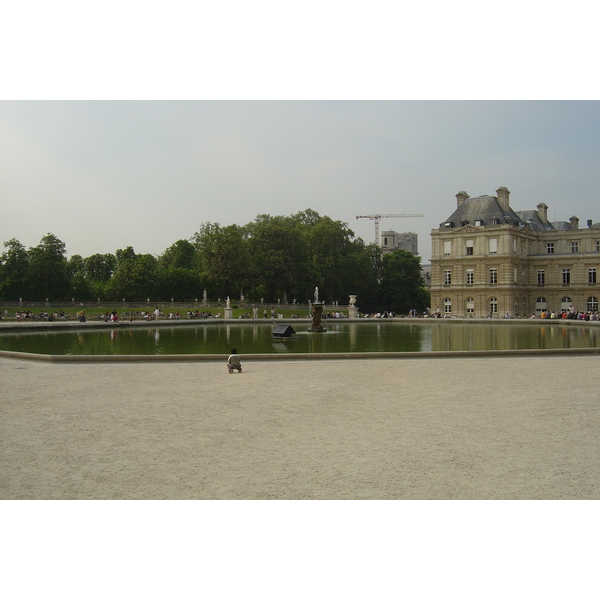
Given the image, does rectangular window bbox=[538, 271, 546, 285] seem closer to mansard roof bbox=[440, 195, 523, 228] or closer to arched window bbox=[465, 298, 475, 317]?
mansard roof bbox=[440, 195, 523, 228]

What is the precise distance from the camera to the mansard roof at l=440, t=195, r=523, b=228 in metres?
64.1

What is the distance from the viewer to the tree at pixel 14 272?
59.4m

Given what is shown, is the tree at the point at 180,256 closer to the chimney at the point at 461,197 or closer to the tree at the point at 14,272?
the tree at the point at 14,272

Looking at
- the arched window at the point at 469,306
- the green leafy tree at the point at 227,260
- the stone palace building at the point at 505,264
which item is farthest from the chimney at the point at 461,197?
the green leafy tree at the point at 227,260

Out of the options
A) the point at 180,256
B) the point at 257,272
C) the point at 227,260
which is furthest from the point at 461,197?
the point at 180,256

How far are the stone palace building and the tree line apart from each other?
9290 millimetres

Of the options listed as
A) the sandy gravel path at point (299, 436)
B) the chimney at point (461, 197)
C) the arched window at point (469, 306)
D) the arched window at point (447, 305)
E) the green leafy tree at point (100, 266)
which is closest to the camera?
the sandy gravel path at point (299, 436)

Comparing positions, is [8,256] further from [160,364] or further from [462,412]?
[462,412]

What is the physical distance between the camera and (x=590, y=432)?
820 centimetres

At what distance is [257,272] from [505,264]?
26396 millimetres

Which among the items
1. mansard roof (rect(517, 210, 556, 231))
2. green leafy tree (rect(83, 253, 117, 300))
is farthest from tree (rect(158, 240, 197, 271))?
mansard roof (rect(517, 210, 556, 231))

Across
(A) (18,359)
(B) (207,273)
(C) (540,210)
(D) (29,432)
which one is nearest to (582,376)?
(D) (29,432)

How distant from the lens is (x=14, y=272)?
59562mm

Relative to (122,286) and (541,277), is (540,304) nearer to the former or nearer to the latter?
(541,277)
